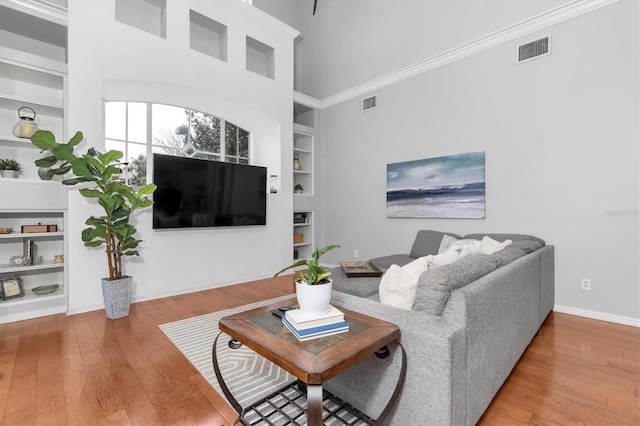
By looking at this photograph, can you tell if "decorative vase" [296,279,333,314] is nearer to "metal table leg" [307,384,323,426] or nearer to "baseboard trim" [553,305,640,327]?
"metal table leg" [307,384,323,426]

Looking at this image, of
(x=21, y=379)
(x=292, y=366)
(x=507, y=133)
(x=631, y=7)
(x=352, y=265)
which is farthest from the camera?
(x=507, y=133)

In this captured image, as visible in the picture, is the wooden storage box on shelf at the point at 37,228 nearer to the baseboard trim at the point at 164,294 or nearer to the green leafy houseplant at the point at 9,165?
the green leafy houseplant at the point at 9,165

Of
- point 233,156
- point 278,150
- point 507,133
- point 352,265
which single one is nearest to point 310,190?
point 278,150

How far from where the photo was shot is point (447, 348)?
122 cm

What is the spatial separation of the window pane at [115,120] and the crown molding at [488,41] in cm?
351

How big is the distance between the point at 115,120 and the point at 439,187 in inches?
172

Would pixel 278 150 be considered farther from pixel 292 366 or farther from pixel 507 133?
pixel 292 366

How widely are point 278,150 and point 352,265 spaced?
105 inches

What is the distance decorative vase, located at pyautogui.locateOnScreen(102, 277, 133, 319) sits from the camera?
120 inches

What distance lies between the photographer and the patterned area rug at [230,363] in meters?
1.90

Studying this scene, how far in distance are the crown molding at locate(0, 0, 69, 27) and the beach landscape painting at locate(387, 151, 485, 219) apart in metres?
4.33

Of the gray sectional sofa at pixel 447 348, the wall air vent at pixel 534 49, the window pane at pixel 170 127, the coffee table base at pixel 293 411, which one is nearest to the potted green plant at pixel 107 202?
the window pane at pixel 170 127

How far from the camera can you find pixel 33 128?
3.19 metres

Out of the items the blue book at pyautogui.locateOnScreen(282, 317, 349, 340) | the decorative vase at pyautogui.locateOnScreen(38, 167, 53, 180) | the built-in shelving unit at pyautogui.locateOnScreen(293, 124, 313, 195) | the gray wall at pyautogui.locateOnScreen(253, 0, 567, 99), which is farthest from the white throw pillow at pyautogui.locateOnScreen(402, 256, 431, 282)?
the built-in shelving unit at pyautogui.locateOnScreen(293, 124, 313, 195)
